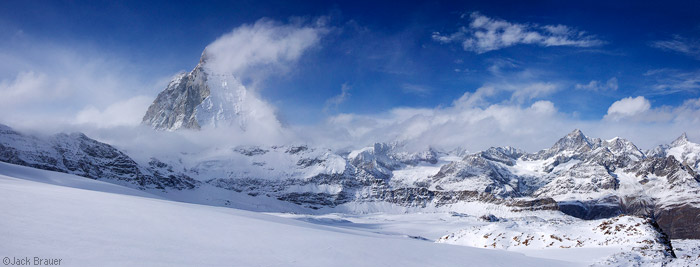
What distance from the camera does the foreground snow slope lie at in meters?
9.86

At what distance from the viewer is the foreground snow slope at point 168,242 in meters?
9.86

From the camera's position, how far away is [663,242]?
82.3ft

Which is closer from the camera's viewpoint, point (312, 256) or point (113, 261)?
point (113, 261)

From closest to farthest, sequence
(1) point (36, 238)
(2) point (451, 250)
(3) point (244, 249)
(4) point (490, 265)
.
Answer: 1. (1) point (36, 238)
2. (3) point (244, 249)
3. (4) point (490, 265)
4. (2) point (451, 250)

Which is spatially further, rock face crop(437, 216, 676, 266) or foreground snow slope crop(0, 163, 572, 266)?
rock face crop(437, 216, 676, 266)

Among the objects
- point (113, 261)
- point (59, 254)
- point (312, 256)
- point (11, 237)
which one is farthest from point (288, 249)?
point (11, 237)

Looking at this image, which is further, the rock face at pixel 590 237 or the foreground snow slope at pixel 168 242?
the rock face at pixel 590 237

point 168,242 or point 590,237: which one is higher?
point 590,237

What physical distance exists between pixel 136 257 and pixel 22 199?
8306 mm

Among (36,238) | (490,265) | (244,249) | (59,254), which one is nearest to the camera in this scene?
(59,254)

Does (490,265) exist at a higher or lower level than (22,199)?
lower

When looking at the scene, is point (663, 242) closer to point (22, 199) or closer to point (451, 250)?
point (451, 250)

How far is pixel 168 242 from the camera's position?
11.8 m

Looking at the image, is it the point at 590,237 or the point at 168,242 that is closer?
the point at 168,242
